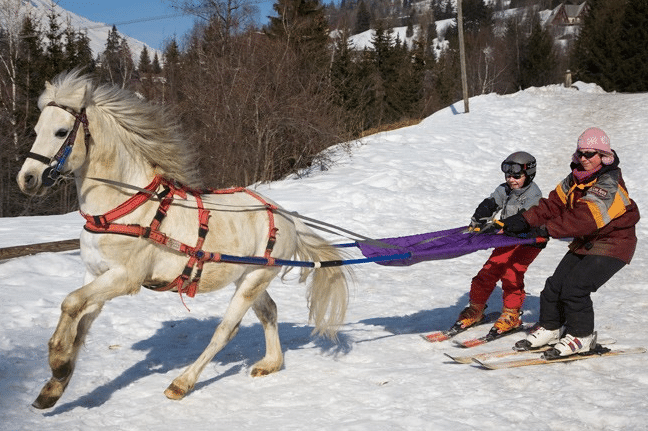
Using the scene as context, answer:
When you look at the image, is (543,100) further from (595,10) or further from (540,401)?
(595,10)

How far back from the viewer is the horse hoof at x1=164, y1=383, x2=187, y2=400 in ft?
13.4

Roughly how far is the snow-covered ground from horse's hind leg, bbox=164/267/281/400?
0.12m

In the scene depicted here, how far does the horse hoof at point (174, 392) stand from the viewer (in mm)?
4094

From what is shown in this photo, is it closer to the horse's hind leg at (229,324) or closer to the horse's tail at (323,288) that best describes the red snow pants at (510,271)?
the horse's tail at (323,288)

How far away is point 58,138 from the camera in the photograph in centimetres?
362

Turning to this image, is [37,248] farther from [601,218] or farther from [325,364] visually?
[601,218]

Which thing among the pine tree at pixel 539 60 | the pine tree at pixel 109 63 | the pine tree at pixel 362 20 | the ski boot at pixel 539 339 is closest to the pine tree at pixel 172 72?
the pine tree at pixel 109 63

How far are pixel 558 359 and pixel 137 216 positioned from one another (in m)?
3.09

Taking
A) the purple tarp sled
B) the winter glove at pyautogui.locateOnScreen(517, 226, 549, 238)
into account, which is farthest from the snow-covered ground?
the winter glove at pyautogui.locateOnScreen(517, 226, 549, 238)

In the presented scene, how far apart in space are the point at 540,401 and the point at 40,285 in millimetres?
5004

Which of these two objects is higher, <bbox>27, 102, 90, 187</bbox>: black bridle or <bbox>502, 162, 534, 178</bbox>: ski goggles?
<bbox>27, 102, 90, 187</bbox>: black bridle

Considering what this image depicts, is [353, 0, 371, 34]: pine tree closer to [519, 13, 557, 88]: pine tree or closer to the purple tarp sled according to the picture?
[519, 13, 557, 88]: pine tree

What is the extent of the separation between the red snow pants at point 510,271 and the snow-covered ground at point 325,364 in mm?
379

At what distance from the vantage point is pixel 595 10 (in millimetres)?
44438
